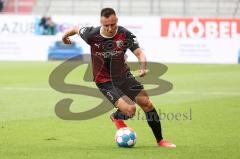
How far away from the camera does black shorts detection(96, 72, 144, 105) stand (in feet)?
37.2

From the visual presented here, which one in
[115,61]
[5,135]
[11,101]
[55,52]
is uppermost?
[115,61]

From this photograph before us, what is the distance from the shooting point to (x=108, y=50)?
1133cm

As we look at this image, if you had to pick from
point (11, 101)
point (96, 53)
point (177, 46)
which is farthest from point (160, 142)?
point (177, 46)

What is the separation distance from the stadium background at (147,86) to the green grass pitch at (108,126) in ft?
0.06

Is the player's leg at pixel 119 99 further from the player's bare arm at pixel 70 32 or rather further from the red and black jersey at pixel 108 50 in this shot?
the player's bare arm at pixel 70 32

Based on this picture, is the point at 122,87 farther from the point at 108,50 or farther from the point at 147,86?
the point at 147,86

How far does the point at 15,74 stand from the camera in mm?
28328

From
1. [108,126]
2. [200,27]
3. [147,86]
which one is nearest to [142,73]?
[108,126]

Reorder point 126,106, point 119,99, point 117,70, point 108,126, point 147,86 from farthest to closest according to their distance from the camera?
point 147,86
point 108,126
point 117,70
point 119,99
point 126,106

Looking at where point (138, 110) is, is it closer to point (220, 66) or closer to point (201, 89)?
point (201, 89)

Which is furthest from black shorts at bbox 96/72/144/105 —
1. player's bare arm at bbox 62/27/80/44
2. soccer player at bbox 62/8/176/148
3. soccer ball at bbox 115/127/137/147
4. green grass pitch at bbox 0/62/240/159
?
player's bare arm at bbox 62/27/80/44

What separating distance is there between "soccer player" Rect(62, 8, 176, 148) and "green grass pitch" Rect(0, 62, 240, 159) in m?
0.61

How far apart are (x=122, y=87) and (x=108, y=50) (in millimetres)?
641

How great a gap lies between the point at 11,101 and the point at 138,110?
3.71 metres
